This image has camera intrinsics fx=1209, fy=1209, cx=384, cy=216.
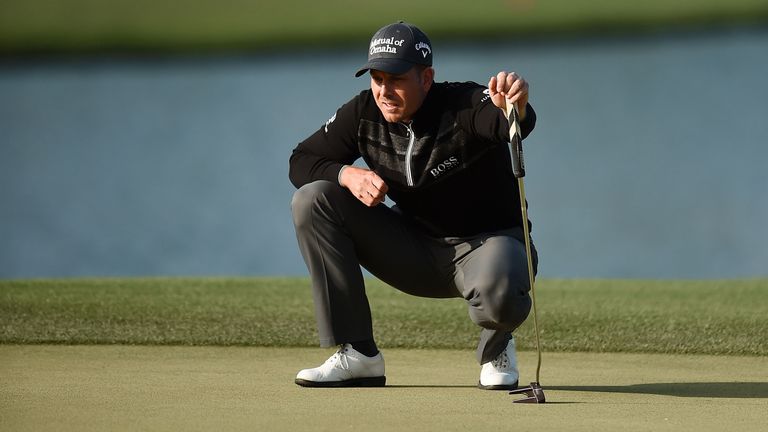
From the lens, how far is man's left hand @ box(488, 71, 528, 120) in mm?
2963

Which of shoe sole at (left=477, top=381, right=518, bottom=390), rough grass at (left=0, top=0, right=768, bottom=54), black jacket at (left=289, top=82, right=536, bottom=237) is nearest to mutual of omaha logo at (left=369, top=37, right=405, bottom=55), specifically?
black jacket at (left=289, top=82, right=536, bottom=237)

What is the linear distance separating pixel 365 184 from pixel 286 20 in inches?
262

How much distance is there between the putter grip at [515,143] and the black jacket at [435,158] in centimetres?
22

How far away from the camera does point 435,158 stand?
3.35 meters

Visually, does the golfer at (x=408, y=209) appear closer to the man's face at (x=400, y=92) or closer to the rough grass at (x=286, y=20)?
the man's face at (x=400, y=92)

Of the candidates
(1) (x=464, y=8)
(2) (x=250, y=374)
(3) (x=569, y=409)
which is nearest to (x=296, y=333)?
(2) (x=250, y=374)

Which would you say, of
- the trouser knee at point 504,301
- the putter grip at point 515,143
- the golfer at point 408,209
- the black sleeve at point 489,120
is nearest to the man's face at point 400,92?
the golfer at point 408,209

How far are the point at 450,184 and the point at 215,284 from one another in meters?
2.79

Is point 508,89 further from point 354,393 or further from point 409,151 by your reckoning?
point 354,393

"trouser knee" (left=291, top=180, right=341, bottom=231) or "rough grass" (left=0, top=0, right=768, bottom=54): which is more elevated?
"rough grass" (left=0, top=0, right=768, bottom=54)

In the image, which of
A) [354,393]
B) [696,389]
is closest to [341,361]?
[354,393]

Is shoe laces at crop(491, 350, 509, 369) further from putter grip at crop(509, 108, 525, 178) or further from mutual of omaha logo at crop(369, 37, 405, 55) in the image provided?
mutual of omaha logo at crop(369, 37, 405, 55)

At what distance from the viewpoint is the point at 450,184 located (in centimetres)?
341

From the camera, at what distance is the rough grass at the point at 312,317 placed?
4320mm
